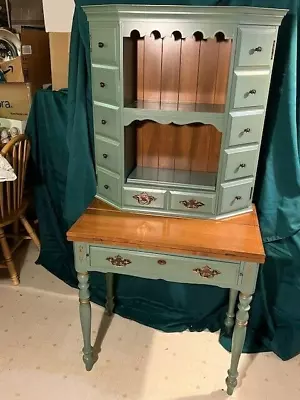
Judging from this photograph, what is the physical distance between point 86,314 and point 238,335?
58 cm

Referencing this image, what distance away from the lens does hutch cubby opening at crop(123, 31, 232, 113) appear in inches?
56.4

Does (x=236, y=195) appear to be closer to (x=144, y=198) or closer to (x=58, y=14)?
(x=144, y=198)

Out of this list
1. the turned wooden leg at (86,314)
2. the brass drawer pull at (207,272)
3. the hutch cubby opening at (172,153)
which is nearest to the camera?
the brass drawer pull at (207,272)

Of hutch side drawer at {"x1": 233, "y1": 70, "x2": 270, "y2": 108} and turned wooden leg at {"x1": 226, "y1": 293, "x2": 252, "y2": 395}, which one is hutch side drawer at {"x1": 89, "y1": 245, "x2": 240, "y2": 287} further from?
hutch side drawer at {"x1": 233, "y1": 70, "x2": 270, "y2": 108}

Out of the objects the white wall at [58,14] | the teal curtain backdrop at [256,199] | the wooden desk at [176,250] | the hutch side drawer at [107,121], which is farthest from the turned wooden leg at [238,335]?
the white wall at [58,14]

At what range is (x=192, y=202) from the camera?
1.46 m

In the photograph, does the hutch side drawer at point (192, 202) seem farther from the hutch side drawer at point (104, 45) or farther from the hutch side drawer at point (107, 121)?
the hutch side drawer at point (104, 45)

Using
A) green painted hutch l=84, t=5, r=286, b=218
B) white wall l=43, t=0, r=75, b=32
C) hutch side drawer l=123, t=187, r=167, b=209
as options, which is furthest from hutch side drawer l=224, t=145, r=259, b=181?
white wall l=43, t=0, r=75, b=32

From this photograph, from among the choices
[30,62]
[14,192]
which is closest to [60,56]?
[30,62]

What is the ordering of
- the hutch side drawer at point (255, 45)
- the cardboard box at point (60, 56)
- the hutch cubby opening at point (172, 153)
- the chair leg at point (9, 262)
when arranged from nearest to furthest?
the hutch side drawer at point (255, 45) < the hutch cubby opening at point (172, 153) < the cardboard box at point (60, 56) < the chair leg at point (9, 262)

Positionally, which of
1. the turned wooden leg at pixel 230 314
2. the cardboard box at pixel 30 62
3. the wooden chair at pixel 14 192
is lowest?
the turned wooden leg at pixel 230 314

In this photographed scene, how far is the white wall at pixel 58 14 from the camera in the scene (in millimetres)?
1660

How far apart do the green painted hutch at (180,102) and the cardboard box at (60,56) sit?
491mm

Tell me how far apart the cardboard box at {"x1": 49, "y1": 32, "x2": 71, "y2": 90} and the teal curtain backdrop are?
80mm
